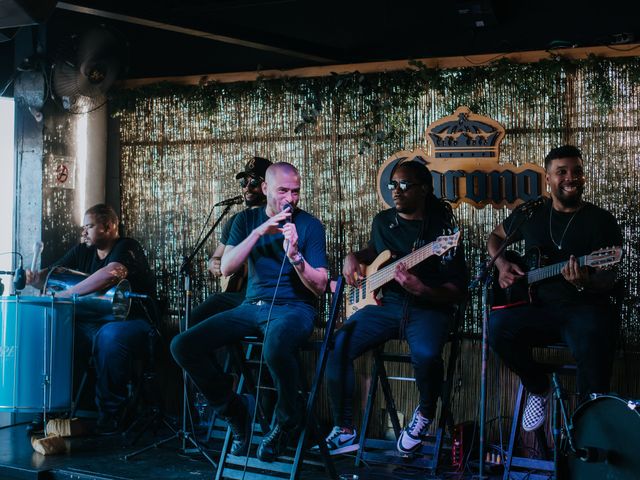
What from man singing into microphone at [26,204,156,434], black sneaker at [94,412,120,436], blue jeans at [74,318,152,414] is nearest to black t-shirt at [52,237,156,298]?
man singing into microphone at [26,204,156,434]

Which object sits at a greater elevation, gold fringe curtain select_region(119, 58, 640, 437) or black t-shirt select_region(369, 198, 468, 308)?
gold fringe curtain select_region(119, 58, 640, 437)

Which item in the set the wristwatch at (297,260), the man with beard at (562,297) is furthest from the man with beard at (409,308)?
the wristwatch at (297,260)

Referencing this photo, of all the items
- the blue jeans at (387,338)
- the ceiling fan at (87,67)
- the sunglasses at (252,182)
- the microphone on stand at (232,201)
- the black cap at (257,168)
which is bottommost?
the blue jeans at (387,338)

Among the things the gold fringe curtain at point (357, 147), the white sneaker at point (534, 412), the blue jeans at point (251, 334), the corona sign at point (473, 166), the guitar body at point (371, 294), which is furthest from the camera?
the corona sign at point (473, 166)

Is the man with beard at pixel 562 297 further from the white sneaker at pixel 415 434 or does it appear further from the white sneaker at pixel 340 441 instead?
the white sneaker at pixel 340 441

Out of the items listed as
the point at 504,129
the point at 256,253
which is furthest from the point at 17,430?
the point at 504,129

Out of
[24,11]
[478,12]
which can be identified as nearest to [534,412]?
[478,12]

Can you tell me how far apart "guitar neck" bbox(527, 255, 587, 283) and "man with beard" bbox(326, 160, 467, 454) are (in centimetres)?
45

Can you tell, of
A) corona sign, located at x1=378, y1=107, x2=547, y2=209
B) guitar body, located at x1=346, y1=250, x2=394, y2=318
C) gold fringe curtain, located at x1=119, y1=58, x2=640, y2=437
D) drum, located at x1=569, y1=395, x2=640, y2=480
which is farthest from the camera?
corona sign, located at x1=378, y1=107, x2=547, y2=209

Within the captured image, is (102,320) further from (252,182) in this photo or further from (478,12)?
(478,12)

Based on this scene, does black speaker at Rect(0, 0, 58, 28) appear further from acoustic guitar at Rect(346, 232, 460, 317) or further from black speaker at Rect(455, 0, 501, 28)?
black speaker at Rect(455, 0, 501, 28)

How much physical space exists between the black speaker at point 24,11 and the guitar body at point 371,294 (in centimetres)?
271

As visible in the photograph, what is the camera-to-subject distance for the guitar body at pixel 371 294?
607 cm

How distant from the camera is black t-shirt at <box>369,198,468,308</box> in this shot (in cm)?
593
